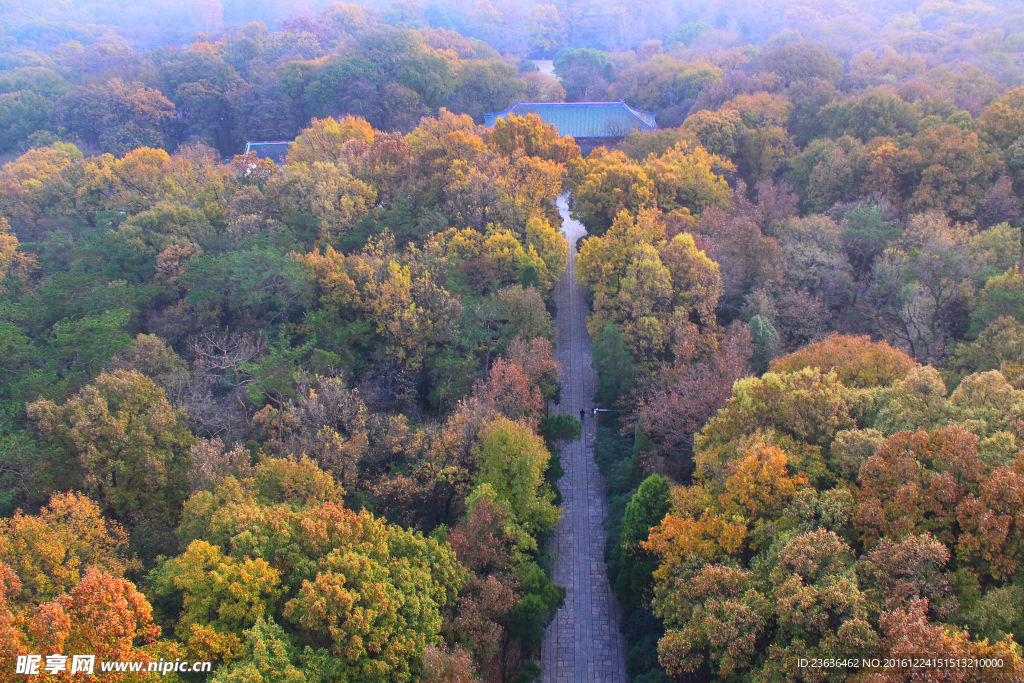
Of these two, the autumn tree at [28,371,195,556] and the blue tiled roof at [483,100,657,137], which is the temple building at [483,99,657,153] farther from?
the autumn tree at [28,371,195,556]

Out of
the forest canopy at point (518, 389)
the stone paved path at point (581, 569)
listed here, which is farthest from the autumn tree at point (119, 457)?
the stone paved path at point (581, 569)

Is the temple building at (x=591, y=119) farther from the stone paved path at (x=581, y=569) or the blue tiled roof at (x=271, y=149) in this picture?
the stone paved path at (x=581, y=569)

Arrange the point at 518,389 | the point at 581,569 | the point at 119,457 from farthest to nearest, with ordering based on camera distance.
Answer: the point at 518,389 → the point at 581,569 → the point at 119,457

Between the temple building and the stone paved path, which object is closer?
the stone paved path

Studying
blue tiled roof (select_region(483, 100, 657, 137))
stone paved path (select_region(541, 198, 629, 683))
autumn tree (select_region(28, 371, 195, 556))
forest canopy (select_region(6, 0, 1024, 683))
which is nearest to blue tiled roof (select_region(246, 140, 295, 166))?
forest canopy (select_region(6, 0, 1024, 683))

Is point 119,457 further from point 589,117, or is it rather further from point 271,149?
point 589,117

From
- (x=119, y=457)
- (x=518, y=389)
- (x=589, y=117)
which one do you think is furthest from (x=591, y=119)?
(x=119, y=457)
